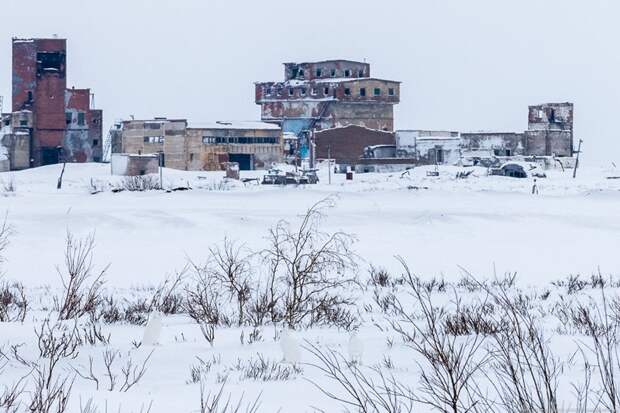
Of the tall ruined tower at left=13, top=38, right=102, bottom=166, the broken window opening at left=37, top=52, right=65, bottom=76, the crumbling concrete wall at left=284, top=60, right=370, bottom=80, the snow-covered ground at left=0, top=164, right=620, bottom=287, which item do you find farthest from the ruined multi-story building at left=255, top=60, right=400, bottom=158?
the snow-covered ground at left=0, top=164, right=620, bottom=287

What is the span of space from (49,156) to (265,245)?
47168 millimetres

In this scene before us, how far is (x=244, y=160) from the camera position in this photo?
68375 mm

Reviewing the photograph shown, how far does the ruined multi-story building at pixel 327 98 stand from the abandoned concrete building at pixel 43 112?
18169 millimetres

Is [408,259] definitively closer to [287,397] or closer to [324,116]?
[287,397]

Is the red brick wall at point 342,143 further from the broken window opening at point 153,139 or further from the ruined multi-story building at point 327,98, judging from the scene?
the broken window opening at point 153,139

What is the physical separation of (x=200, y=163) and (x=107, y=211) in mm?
41823

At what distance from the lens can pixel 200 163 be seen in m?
67.2

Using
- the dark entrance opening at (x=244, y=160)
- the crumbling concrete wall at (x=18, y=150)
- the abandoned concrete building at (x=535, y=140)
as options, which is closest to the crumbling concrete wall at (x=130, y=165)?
the crumbling concrete wall at (x=18, y=150)

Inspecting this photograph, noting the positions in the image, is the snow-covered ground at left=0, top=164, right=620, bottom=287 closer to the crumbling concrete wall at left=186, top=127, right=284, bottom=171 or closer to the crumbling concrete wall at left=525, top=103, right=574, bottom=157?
the crumbling concrete wall at left=186, top=127, right=284, bottom=171

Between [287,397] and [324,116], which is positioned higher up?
[324,116]

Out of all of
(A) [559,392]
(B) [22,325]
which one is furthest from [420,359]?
(B) [22,325]

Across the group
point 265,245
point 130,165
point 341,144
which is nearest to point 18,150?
point 130,165

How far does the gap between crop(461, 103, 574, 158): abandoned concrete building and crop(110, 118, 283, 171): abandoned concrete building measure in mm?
15886

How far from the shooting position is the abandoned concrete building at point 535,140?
7056 cm
